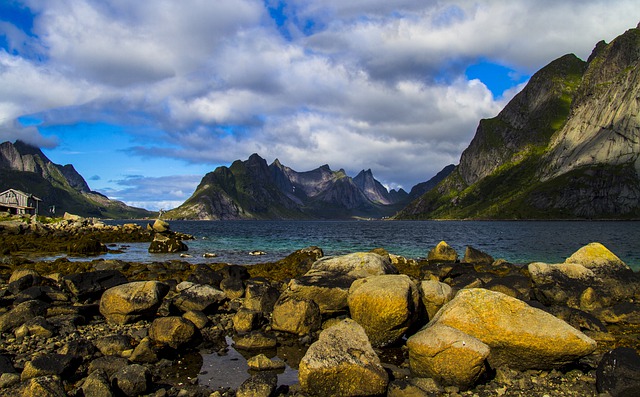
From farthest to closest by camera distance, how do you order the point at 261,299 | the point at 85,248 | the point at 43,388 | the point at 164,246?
1. the point at 164,246
2. the point at 85,248
3. the point at 261,299
4. the point at 43,388

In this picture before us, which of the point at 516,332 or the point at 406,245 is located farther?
the point at 406,245

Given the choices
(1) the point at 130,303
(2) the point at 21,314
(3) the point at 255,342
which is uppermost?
(1) the point at 130,303

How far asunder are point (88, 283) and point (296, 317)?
11.5 metres

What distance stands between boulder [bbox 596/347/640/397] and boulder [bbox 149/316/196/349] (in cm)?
1276

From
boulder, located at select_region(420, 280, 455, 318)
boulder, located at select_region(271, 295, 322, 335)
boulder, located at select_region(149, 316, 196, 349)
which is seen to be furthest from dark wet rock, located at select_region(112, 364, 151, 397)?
boulder, located at select_region(420, 280, 455, 318)

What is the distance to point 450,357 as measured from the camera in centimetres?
1095

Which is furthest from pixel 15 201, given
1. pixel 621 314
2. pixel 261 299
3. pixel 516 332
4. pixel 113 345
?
pixel 621 314

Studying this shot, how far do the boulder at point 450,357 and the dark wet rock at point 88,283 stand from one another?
16.2 m

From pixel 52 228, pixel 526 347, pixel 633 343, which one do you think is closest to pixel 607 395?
pixel 526 347

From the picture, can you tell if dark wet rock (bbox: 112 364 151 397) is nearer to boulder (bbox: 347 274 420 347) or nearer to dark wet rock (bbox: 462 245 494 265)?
boulder (bbox: 347 274 420 347)

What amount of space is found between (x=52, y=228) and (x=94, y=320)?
66.8 metres

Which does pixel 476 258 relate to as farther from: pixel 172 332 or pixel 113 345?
pixel 113 345

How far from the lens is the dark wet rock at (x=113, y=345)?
43.2ft

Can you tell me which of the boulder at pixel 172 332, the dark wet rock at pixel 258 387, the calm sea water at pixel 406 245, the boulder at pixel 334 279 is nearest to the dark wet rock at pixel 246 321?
the boulder at pixel 334 279
